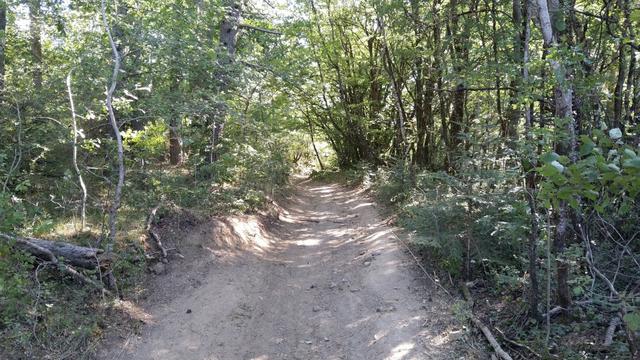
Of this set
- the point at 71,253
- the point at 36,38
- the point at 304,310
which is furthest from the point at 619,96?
the point at 36,38

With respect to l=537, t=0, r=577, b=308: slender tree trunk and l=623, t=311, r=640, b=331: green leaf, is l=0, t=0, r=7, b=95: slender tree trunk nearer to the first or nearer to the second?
l=537, t=0, r=577, b=308: slender tree trunk

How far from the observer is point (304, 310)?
23.3 ft

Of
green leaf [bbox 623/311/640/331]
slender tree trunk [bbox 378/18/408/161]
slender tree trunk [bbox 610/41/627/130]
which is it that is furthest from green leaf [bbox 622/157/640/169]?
slender tree trunk [bbox 378/18/408/161]

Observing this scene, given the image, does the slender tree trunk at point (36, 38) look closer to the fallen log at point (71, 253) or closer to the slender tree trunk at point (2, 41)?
the slender tree trunk at point (2, 41)

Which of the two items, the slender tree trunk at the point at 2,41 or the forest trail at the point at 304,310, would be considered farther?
the slender tree trunk at the point at 2,41

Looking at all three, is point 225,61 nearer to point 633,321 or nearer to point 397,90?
point 397,90

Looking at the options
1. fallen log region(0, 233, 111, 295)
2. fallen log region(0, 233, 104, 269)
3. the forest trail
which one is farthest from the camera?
fallen log region(0, 233, 104, 269)

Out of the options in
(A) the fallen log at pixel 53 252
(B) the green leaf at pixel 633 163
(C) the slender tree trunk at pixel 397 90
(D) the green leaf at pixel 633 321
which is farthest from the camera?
(C) the slender tree trunk at pixel 397 90

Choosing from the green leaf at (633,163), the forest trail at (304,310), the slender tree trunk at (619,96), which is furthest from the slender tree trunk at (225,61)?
the green leaf at (633,163)

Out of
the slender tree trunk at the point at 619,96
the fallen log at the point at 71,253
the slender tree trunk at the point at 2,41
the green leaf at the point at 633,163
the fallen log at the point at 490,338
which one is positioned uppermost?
the slender tree trunk at the point at 2,41

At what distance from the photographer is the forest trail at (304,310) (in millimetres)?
5730

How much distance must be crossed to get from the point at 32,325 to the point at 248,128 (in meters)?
6.83

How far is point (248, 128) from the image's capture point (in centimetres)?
1109

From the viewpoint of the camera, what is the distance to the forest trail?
18.8 ft
